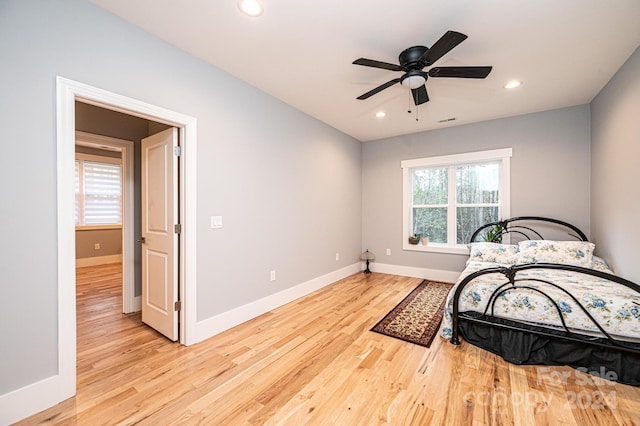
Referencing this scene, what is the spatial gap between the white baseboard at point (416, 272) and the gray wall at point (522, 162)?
0.08m

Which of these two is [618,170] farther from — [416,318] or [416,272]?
[416,272]

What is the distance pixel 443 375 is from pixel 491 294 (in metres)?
0.87

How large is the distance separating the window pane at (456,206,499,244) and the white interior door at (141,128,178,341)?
4.45 meters

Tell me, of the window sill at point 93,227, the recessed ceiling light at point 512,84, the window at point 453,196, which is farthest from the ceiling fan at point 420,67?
the window sill at point 93,227

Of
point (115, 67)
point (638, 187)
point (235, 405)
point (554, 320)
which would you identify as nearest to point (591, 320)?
point (554, 320)

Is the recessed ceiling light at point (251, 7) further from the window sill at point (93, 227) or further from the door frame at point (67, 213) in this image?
the window sill at point (93, 227)

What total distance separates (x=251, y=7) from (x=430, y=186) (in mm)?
4142

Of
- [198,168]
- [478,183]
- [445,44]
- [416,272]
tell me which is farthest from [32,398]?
[478,183]

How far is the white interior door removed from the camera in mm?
2535

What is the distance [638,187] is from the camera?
2.35 m

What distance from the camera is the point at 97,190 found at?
20.0 feet

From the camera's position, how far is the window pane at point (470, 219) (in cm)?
435

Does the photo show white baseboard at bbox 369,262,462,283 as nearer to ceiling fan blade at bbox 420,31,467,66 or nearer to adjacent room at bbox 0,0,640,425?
adjacent room at bbox 0,0,640,425

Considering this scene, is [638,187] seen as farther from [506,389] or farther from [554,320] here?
[506,389]
